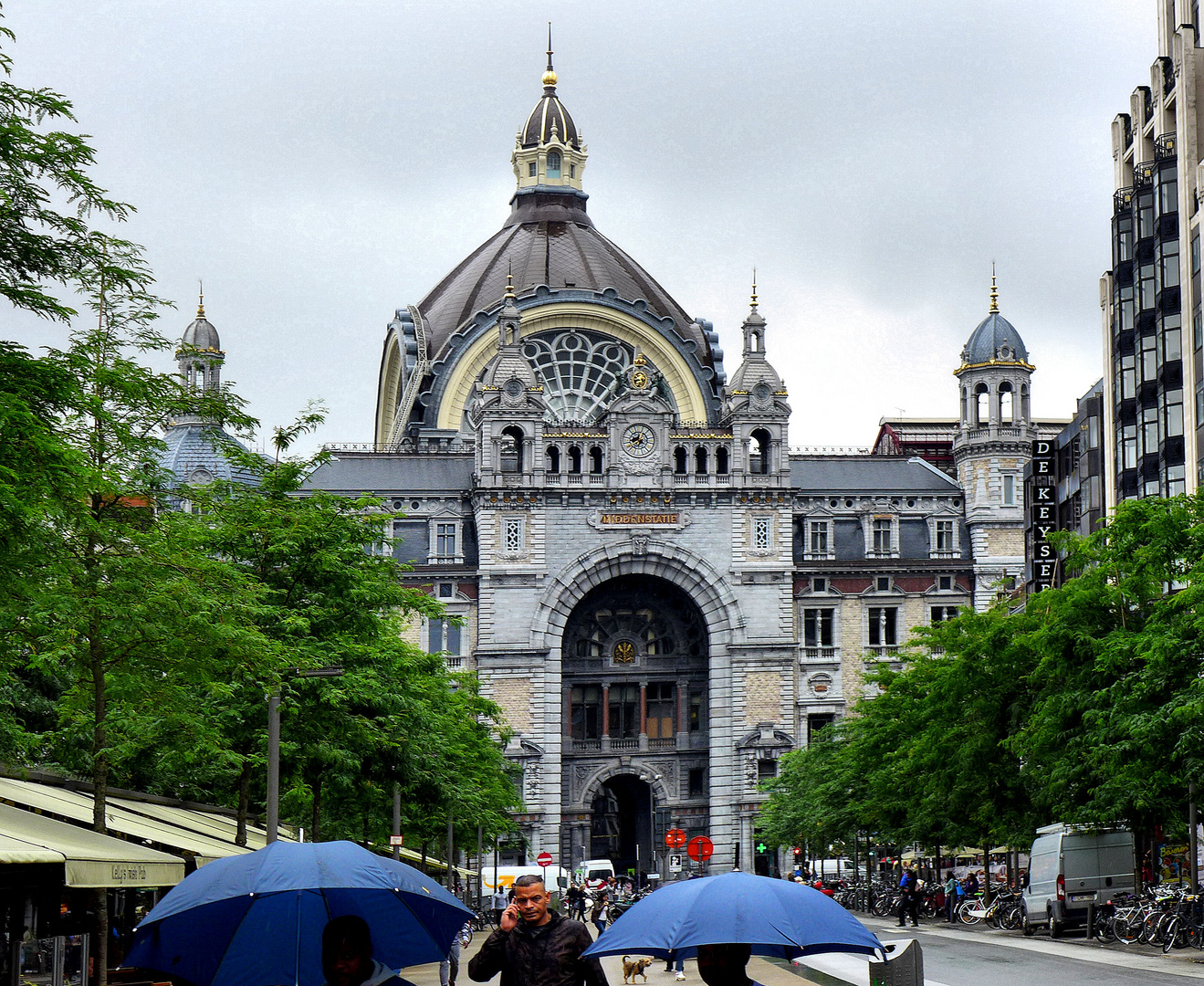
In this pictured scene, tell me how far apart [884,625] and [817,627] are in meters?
3.85

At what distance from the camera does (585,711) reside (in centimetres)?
10338

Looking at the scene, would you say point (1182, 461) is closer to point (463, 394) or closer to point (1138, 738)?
point (1138, 738)

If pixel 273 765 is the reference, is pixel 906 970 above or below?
below

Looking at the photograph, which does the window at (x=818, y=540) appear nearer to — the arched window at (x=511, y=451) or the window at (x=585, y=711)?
the window at (x=585, y=711)

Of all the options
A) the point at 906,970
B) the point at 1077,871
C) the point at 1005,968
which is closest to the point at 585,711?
the point at 1077,871

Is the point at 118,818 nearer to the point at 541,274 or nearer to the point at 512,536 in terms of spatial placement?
the point at 512,536

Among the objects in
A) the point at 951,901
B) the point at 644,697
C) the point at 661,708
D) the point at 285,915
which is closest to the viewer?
the point at 285,915

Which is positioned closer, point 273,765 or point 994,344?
point 273,765

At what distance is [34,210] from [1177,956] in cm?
2594

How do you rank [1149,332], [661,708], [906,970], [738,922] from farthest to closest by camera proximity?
[661,708] < [1149,332] < [906,970] < [738,922]

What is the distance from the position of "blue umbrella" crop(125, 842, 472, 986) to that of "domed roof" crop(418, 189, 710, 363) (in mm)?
96973

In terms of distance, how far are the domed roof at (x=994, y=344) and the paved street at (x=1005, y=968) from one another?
65893 mm

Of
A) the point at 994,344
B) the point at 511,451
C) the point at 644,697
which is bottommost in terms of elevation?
the point at 644,697

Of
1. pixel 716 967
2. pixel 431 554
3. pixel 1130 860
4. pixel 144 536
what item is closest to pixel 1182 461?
pixel 1130 860
